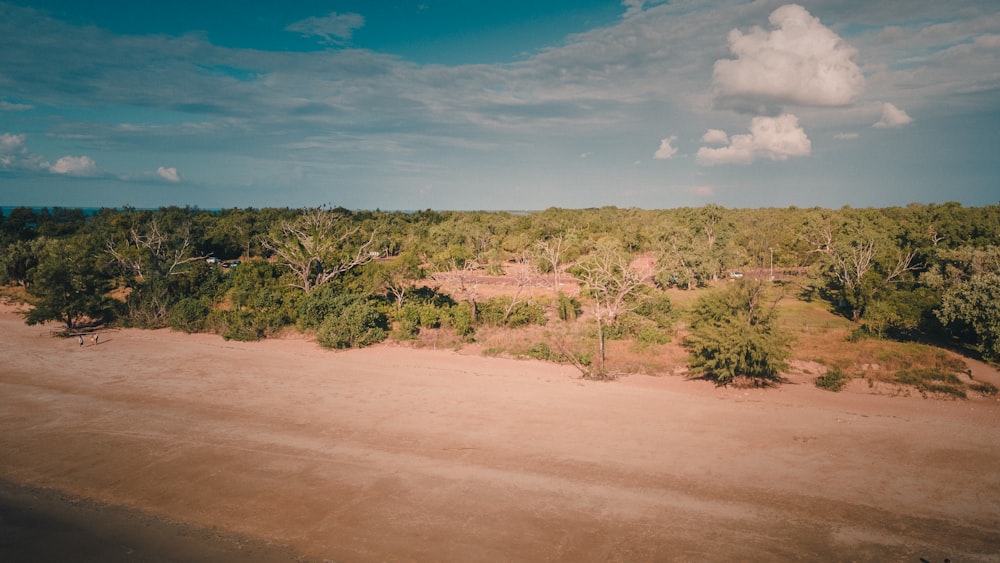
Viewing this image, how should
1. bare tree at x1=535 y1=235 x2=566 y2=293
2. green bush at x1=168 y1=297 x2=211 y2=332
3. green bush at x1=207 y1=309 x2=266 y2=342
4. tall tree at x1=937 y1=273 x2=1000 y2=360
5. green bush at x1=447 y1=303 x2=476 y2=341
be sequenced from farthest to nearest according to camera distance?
bare tree at x1=535 y1=235 x2=566 y2=293
green bush at x1=168 y1=297 x2=211 y2=332
green bush at x1=207 y1=309 x2=266 y2=342
green bush at x1=447 y1=303 x2=476 y2=341
tall tree at x1=937 y1=273 x2=1000 y2=360

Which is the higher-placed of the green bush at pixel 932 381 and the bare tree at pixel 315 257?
the bare tree at pixel 315 257

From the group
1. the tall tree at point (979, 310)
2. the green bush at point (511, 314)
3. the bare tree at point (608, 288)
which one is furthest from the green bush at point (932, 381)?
the green bush at point (511, 314)

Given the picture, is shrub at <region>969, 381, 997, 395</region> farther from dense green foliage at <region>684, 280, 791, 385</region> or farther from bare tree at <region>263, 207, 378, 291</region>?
bare tree at <region>263, 207, 378, 291</region>

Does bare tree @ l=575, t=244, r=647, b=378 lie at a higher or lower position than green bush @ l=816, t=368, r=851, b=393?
higher

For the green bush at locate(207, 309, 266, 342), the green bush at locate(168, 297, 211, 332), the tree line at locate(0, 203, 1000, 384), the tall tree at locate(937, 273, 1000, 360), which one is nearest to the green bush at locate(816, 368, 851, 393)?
the tree line at locate(0, 203, 1000, 384)

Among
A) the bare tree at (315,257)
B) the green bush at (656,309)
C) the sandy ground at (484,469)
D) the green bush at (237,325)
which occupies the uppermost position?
the bare tree at (315,257)

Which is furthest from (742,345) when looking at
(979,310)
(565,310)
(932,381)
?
(979,310)

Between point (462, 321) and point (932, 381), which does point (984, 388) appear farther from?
point (462, 321)

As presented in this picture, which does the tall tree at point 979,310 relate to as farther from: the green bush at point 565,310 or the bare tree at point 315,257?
the bare tree at point 315,257

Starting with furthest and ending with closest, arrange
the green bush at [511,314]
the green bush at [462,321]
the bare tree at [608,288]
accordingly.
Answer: the green bush at [511,314], the green bush at [462,321], the bare tree at [608,288]

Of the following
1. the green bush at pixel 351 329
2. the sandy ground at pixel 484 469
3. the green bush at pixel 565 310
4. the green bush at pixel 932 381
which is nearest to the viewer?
the sandy ground at pixel 484 469
